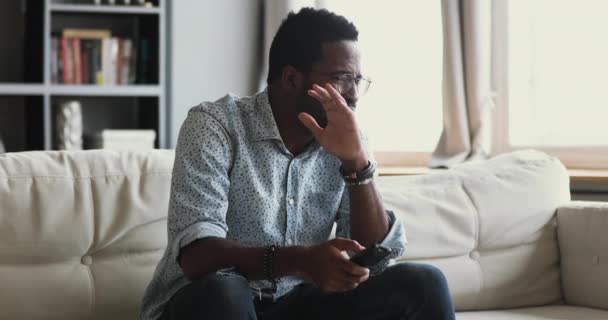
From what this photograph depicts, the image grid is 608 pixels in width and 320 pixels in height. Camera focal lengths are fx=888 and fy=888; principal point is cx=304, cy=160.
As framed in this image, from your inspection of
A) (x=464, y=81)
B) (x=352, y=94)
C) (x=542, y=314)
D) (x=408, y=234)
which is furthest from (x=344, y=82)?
(x=464, y=81)

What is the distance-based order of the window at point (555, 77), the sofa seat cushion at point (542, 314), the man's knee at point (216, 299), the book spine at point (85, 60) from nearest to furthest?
the man's knee at point (216, 299) < the sofa seat cushion at point (542, 314) < the window at point (555, 77) < the book spine at point (85, 60)

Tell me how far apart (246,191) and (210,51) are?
227 centimetres

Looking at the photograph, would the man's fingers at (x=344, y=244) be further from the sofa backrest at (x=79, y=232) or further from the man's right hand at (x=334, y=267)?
the sofa backrest at (x=79, y=232)

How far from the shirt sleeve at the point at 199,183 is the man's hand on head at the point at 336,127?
18 cm

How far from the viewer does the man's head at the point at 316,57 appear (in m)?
1.86

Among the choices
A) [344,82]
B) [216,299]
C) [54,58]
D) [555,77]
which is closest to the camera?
[216,299]

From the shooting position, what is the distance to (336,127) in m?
1.78

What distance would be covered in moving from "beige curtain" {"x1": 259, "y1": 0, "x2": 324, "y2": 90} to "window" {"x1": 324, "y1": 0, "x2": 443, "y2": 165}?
10cm

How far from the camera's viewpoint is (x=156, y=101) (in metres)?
3.88

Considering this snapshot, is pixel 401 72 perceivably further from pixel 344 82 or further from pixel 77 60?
pixel 344 82

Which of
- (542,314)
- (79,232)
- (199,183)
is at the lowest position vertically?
(542,314)

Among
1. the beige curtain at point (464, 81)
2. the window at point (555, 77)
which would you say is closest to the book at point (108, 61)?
the beige curtain at point (464, 81)

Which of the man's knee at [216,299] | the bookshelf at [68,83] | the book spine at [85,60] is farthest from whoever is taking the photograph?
the book spine at [85,60]

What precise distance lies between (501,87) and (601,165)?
1.69ft
